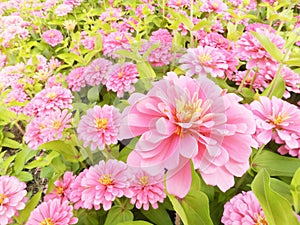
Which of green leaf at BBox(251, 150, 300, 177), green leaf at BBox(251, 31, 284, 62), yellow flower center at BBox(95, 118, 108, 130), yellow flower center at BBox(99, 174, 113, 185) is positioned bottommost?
green leaf at BBox(251, 150, 300, 177)

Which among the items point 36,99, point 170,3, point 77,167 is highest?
point 170,3

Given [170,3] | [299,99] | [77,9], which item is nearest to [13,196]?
[299,99]

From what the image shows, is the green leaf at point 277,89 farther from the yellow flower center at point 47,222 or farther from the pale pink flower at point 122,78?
the yellow flower center at point 47,222

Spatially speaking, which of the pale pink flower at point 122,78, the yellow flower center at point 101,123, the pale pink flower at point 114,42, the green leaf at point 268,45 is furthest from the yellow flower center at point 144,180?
the pale pink flower at point 114,42

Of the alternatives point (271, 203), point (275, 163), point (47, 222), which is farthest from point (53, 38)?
point (271, 203)

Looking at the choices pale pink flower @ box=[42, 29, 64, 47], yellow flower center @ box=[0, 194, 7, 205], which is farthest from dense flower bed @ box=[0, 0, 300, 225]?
pale pink flower @ box=[42, 29, 64, 47]

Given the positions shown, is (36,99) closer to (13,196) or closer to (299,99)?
(13,196)

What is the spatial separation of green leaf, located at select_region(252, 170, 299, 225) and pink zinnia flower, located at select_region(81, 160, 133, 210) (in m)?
0.26

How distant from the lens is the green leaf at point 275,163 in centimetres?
66

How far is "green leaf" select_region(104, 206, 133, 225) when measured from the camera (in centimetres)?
68

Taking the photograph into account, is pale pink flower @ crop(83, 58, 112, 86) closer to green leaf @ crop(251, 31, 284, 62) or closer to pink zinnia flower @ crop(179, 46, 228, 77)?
pink zinnia flower @ crop(179, 46, 228, 77)

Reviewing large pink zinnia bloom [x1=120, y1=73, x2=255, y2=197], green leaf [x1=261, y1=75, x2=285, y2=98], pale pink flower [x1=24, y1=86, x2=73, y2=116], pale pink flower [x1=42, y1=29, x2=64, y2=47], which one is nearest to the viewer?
large pink zinnia bloom [x1=120, y1=73, x2=255, y2=197]

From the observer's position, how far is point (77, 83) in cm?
93

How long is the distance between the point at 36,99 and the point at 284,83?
70cm
